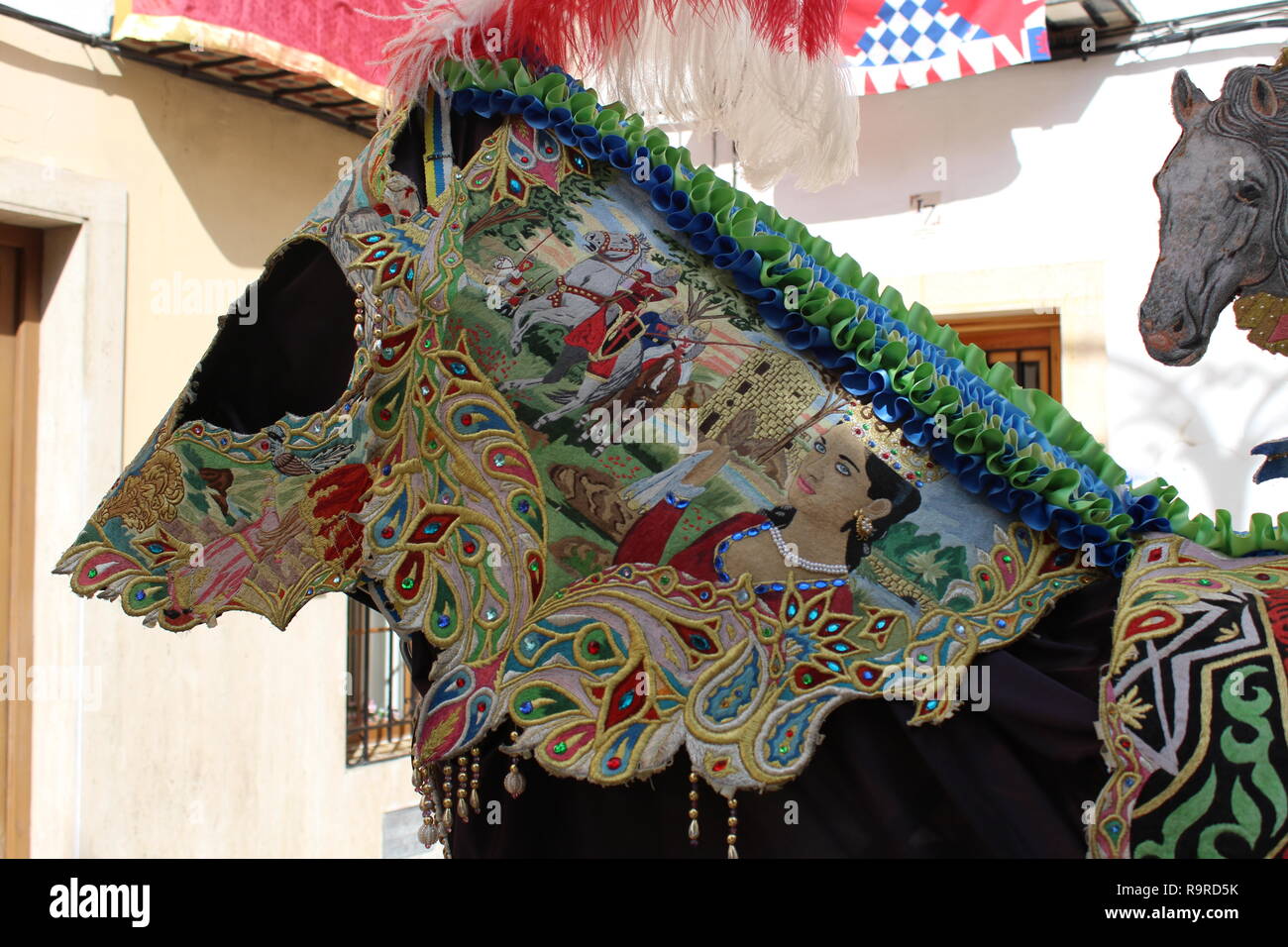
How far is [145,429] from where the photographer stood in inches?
158

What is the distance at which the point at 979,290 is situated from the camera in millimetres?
4871

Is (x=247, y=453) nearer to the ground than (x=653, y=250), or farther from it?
nearer to the ground

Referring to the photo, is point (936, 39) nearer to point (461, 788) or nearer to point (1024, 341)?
point (1024, 341)

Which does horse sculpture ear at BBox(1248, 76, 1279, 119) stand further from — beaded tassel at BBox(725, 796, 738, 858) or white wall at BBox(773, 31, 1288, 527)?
white wall at BBox(773, 31, 1288, 527)

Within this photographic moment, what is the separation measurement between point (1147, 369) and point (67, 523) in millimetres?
3902

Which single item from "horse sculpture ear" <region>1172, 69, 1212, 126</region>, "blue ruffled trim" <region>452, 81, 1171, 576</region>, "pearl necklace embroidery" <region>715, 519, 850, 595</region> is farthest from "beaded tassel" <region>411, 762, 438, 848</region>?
"horse sculpture ear" <region>1172, 69, 1212, 126</region>

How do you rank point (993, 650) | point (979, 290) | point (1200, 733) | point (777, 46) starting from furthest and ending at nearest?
point (979, 290)
point (777, 46)
point (993, 650)
point (1200, 733)

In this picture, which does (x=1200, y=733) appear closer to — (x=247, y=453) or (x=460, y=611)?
(x=460, y=611)

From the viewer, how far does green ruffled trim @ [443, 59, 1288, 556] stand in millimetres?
1371

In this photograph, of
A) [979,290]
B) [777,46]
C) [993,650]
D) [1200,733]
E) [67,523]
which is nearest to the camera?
[1200,733]

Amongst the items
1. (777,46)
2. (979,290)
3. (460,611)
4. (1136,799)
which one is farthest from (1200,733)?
(979,290)

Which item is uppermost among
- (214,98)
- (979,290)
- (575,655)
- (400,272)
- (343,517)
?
(214,98)

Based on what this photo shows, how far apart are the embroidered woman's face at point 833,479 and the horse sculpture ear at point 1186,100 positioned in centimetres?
60

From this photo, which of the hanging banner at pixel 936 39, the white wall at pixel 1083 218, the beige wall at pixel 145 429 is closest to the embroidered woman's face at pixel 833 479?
the beige wall at pixel 145 429
